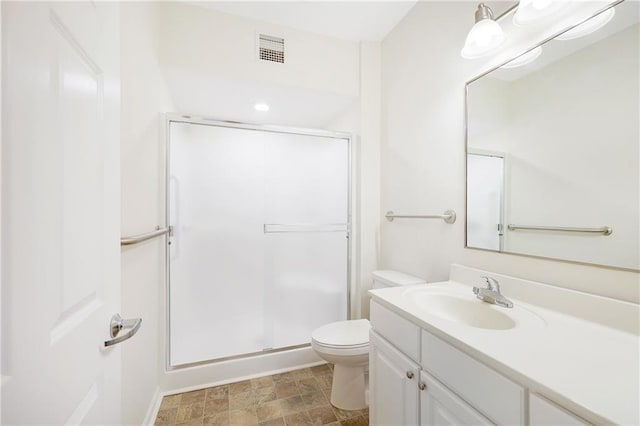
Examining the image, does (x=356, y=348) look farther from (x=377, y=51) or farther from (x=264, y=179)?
(x=377, y=51)

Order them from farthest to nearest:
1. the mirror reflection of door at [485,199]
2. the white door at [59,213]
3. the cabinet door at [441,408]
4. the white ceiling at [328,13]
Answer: the white ceiling at [328,13]
the mirror reflection of door at [485,199]
the cabinet door at [441,408]
the white door at [59,213]

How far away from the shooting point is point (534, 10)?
40.9 inches

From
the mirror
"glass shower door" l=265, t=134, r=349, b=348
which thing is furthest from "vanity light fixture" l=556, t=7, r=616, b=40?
"glass shower door" l=265, t=134, r=349, b=348

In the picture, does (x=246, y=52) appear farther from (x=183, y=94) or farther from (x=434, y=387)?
(x=434, y=387)

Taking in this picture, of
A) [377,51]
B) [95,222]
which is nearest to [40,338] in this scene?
[95,222]

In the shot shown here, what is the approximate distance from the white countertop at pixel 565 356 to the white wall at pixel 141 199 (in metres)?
1.22

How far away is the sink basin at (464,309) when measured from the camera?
3.17 feet

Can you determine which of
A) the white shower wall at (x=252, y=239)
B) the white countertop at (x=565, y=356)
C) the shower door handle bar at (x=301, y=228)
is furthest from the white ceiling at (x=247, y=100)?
the white countertop at (x=565, y=356)

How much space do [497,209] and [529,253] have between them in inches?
9.5

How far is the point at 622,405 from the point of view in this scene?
51 centimetres

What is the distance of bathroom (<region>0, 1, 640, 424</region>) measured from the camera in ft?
1.20

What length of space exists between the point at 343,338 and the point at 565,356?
44.0 inches

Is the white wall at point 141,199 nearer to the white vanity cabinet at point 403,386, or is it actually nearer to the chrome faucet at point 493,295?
the white vanity cabinet at point 403,386

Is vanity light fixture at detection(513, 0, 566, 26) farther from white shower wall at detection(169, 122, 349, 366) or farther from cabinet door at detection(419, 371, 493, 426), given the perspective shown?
cabinet door at detection(419, 371, 493, 426)
